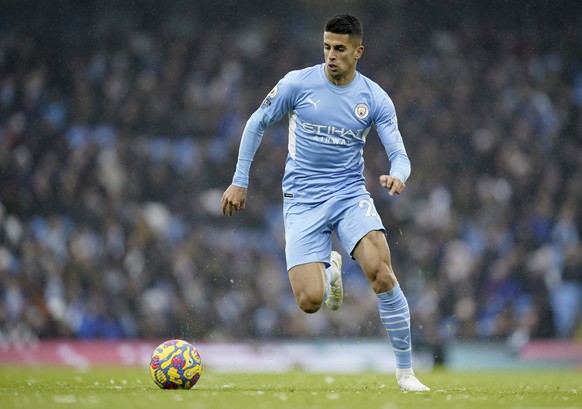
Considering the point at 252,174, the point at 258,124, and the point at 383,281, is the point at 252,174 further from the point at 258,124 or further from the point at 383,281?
the point at 383,281

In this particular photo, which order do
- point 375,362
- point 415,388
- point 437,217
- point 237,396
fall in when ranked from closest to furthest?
1. point 237,396
2. point 415,388
3. point 375,362
4. point 437,217

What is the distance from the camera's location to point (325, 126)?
8.16 meters

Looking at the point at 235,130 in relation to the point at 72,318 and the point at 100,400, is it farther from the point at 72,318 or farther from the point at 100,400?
the point at 100,400

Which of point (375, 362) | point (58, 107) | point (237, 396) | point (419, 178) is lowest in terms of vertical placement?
point (375, 362)

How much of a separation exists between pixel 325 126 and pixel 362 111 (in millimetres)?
300

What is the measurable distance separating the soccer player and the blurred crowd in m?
6.80

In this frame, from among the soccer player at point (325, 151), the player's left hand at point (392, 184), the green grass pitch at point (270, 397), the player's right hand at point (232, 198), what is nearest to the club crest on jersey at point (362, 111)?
the soccer player at point (325, 151)

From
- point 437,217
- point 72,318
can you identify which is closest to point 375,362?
point 437,217

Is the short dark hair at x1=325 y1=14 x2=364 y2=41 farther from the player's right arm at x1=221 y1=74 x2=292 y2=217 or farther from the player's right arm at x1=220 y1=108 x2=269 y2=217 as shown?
the player's right arm at x1=220 y1=108 x2=269 y2=217

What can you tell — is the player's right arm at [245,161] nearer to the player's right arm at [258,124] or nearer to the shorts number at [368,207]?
the player's right arm at [258,124]

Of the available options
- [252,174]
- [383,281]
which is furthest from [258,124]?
[252,174]

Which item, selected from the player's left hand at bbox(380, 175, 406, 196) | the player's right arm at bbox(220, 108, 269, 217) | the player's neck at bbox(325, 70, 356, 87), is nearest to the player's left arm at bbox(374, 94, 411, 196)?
the player's left hand at bbox(380, 175, 406, 196)

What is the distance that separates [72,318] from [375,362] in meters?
4.33

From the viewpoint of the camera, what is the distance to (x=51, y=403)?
21.5ft
